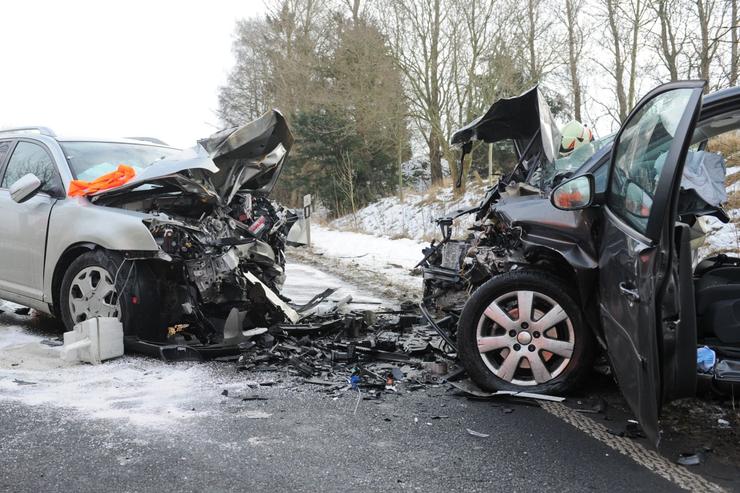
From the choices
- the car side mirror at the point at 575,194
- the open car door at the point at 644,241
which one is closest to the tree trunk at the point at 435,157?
the car side mirror at the point at 575,194

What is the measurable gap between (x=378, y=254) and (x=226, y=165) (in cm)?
869

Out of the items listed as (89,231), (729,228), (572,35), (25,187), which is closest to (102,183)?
(89,231)

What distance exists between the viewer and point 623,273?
2.99 meters

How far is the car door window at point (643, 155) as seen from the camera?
2.81 metres

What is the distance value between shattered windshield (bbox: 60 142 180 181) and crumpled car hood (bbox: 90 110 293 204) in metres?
0.59

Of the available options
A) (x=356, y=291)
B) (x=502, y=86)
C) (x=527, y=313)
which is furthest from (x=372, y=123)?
(x=527, y=313)

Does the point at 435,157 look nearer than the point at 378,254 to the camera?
No

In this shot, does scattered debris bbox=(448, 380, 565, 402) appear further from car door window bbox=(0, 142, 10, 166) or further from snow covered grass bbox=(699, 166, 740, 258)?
snow covered grass bbox=(699, 166, 740, 258)

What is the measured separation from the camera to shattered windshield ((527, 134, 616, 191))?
14.9ft

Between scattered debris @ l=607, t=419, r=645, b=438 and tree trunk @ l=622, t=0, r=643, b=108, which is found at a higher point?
tree trunk @ l=622, t=0, r=643, b=108

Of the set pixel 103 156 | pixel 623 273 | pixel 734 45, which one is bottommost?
pixel 623 273

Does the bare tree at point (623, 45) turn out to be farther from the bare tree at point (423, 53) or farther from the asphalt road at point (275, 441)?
the asphalt road at point (275, 441)

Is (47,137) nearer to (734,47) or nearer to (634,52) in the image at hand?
(734,47)

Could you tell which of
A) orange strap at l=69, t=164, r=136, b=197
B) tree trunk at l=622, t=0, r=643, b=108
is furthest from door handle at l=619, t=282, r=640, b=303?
tree trunk at l=622, t=0, r=643, b=108
